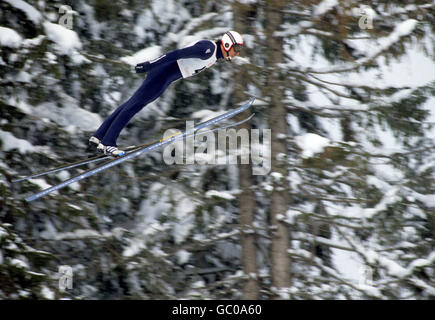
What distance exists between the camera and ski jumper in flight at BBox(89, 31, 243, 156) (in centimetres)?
661

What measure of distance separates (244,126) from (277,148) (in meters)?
0.70

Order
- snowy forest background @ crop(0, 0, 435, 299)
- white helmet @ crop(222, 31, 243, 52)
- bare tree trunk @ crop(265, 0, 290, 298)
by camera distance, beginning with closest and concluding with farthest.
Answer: white helmet @ crop(222, 31, 243, 52) < snowy forest background @ crop(0, 0, 435, 299) < bare tree trunk @ crop(265, 0, 290, 298)

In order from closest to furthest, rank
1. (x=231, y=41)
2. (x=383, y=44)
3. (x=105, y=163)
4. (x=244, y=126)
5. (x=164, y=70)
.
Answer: (x=231, y=41) < (x=164, y=70) < (x=105, y=163) < (x=383, y=44) < (x=244, y=126)

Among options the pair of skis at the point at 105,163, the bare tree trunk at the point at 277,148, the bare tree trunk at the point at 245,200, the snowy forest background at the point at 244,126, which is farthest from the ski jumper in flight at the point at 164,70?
the bare tree trunk at the point at 277,148

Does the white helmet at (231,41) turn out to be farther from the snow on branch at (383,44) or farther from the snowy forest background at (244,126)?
the snow on branch at (383,44)

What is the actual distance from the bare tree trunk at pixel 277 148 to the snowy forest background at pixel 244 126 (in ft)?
0.09

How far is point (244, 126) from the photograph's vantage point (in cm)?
980

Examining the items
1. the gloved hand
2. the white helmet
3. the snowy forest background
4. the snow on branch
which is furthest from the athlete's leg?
the snow on branch

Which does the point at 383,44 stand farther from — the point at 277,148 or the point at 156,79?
the point at 156,79

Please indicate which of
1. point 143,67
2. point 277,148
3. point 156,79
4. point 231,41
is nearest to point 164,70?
point 156,79

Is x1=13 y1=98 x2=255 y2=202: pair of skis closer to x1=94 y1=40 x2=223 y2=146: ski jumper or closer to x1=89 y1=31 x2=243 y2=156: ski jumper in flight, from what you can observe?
x1=89 y1=31 x2=243 y2=156: ski jumper in flight

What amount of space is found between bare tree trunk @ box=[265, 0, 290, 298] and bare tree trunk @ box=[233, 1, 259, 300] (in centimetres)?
39

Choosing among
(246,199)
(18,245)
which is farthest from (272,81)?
(18,245)

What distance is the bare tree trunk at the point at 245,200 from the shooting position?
9.50 meters
